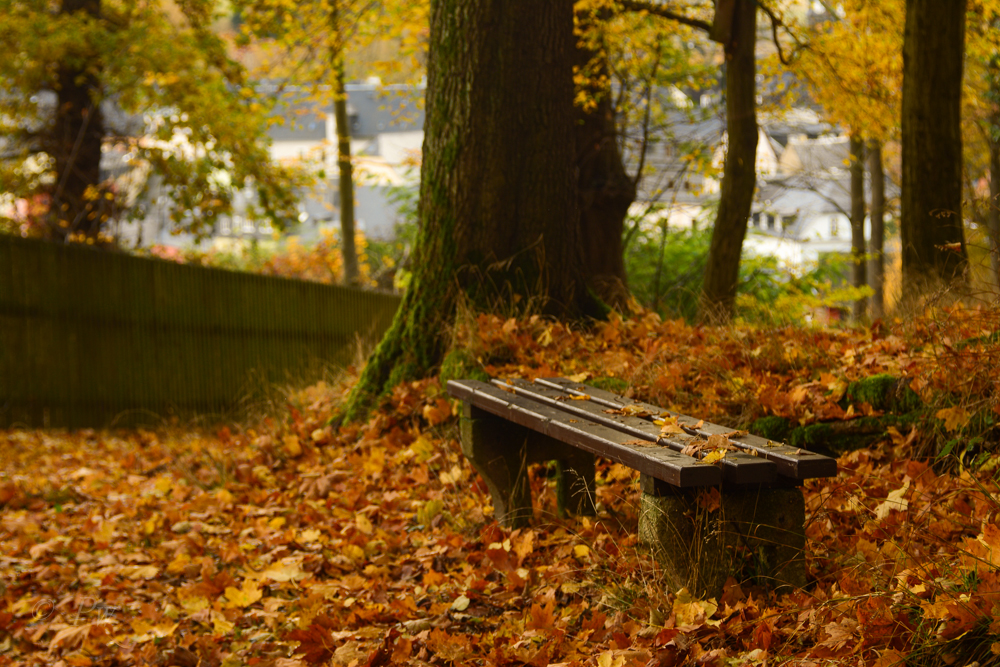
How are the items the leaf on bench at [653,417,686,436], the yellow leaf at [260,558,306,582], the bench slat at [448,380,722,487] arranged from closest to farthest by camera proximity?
the bench slat at [448,380,722,487] → the leaf on bench at [653,417,686,436] → the yellow leaf at [260,558,306,582]

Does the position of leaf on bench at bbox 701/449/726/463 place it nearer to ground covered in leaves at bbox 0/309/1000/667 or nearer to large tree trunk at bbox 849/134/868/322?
ground covered in leaves at bbox 0/309/1000/667

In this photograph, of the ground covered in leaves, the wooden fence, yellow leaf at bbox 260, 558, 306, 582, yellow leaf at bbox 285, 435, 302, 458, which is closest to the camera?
the ground covered in leaves

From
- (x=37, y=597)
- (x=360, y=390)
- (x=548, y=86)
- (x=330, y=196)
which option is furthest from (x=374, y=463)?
(x=330, y=196)

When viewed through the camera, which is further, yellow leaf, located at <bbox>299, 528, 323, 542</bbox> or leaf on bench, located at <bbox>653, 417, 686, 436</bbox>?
yellow leaf, located at <bbox>299, 528, 323, 542</bbox>

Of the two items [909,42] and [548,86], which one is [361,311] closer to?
[548,86]

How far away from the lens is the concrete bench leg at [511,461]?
144 inches

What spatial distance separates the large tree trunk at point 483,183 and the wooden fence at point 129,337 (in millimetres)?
2248

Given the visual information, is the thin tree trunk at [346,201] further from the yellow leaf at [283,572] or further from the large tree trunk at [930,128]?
the yellow leaf at [283,572]

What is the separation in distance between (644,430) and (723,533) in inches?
17.7

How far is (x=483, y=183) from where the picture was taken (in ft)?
18.5

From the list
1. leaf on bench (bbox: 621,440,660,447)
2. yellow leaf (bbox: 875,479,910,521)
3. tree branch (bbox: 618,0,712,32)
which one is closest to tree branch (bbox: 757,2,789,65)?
tree branch (bbox: 618,0,712,32)

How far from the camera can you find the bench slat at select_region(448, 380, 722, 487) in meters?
2.30

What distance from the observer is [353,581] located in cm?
361

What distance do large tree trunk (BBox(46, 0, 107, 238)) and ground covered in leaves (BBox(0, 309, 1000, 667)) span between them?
326 inches
